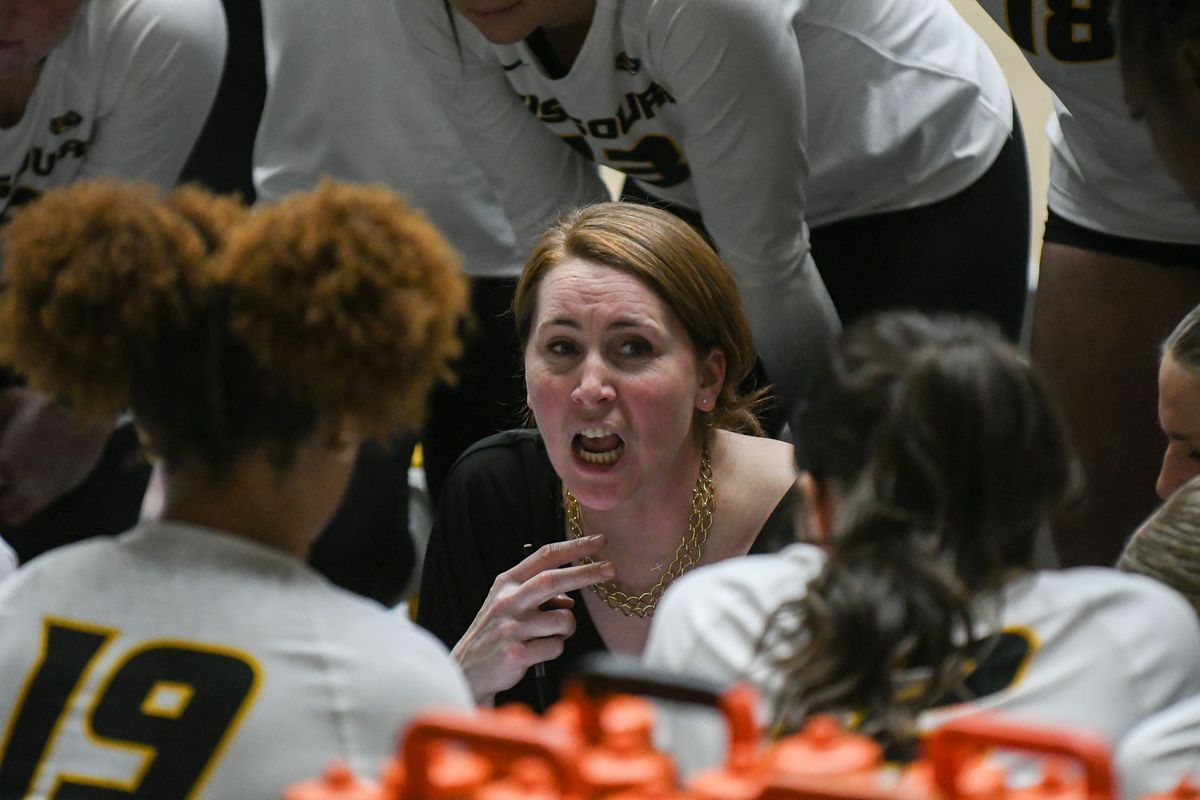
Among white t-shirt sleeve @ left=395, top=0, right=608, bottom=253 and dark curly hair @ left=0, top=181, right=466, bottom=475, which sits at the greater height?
dark curly hair @ left=0, top=181, right=466, bottom=475

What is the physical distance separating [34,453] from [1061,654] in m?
1.57

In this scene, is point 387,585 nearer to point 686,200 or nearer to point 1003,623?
point 686,200

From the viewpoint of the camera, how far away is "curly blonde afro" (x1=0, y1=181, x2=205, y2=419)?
1.13m

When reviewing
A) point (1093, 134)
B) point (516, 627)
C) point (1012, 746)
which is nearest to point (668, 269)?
point (516, 627)

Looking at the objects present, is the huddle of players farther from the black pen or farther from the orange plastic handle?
the black pen

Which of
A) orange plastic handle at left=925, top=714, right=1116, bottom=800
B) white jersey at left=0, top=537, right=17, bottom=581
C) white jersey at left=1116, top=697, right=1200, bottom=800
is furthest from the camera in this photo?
white jersey at left=0, top=537, right=17, bottom=581

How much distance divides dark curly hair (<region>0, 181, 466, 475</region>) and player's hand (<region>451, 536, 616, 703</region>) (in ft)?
2.07

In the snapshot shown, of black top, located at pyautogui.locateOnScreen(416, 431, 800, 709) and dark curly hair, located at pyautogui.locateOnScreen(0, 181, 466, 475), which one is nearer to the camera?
dark curly hair, located at pyautogui.locateOnScreen(0, 181, 466, 475)

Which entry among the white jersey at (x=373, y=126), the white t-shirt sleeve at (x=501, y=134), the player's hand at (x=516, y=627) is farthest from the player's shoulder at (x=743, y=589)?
the white jersey at (x=373, y=126)

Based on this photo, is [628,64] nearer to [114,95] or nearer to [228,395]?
[114,95]

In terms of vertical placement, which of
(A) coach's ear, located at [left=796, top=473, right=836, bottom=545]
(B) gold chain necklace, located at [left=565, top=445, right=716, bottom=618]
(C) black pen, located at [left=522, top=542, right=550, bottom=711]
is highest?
(A) coach's ear, located at [left=796, top=473, right=836, bottom=545]

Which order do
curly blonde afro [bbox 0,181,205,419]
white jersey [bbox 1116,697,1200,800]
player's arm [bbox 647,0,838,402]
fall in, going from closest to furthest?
white jersey [bbox 1116,697,1200,800] < curly blonde afro [bbox 0,181,205,419] < player's arm [bbox 647,0,838,402]

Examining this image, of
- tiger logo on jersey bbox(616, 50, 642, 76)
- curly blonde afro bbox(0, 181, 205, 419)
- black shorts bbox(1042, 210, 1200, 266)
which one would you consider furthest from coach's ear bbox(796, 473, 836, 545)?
black shorts bbox(1042, 210, 1200, 266)

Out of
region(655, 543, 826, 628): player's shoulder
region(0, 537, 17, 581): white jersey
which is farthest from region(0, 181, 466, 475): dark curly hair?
region(0, 537, 17, 581): white jersey
